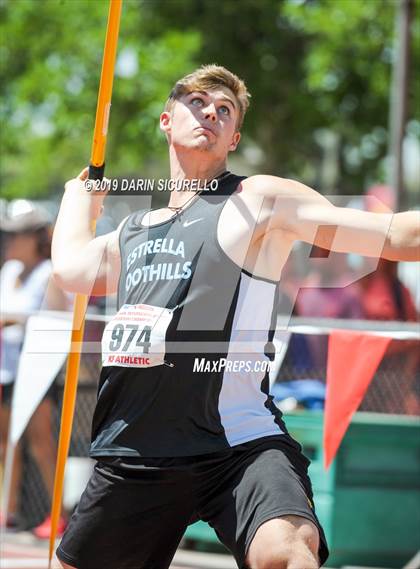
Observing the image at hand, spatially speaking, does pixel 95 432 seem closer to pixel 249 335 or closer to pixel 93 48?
pixel 249 335

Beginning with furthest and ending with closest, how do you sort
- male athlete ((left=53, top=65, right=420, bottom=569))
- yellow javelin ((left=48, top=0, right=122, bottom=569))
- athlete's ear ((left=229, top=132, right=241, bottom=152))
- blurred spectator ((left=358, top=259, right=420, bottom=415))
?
blurred spectator ((left=358, top=259, right=420, bottom=415)) → yellow javelin ((left=48, top=0, right=122, bottom=569)) → athlete's ear ((left=229, top=132, right=241, bottom=152)) → male athlete ((left=53, top=65, right=420, bottom=569))

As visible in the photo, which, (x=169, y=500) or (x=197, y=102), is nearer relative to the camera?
(x=169, y=500)

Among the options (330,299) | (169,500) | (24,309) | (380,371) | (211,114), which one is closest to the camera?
A: (169,500)

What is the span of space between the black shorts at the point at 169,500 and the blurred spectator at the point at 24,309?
332cm

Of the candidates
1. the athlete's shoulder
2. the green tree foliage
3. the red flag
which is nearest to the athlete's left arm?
the athlete's shoulder

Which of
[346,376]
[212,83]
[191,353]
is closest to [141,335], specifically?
[191,353]

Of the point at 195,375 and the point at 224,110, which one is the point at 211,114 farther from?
the point at 195,375

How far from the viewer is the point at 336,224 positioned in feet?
11.5

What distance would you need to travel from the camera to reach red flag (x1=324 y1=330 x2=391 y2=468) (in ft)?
19.1

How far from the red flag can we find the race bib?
7.45 ft

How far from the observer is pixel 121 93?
15.9 m

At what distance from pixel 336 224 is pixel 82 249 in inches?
38.0
